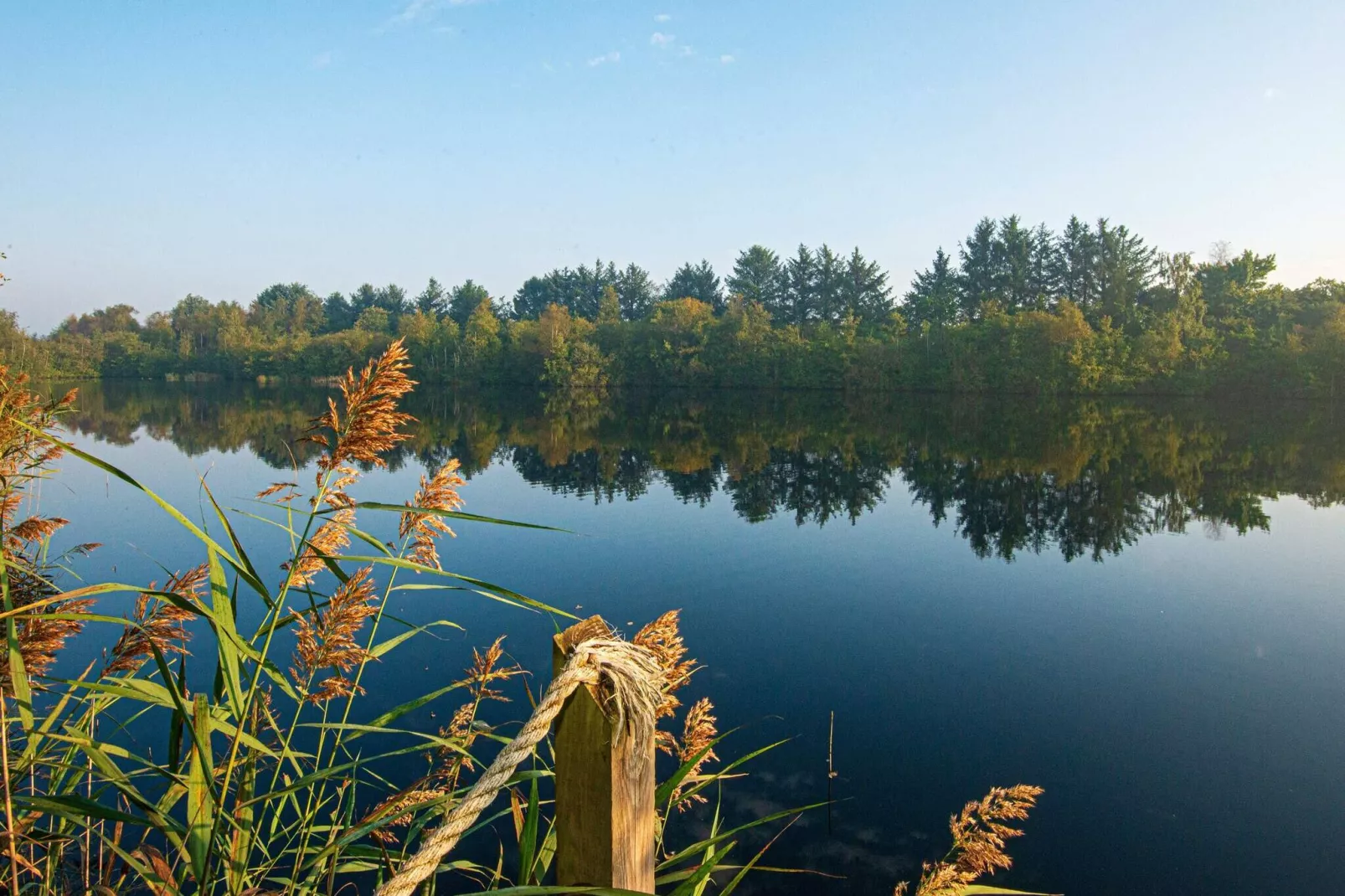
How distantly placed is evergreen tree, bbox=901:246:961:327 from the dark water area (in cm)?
3024

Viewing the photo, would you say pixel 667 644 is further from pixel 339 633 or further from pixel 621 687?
pixel 621 687

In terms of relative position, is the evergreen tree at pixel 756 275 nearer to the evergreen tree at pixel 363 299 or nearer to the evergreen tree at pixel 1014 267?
the evergreen tree at pixel 1014 267

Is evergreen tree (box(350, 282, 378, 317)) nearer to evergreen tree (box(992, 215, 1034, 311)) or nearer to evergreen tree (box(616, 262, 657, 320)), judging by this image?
evergreen tree (box(616, 262, 657, 320))

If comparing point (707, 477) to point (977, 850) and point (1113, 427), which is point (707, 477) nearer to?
point (977, 850)

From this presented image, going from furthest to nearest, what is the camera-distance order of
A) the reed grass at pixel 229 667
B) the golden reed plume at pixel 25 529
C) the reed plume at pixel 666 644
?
the reed plume at pixel 666 644
the golden reed plume at pixel 25 529
the reed grass at pixel 229 667

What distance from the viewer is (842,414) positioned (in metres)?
32.9

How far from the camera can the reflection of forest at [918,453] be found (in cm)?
1341

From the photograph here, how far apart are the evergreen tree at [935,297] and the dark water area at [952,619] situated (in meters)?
30.2

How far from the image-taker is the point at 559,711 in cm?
115

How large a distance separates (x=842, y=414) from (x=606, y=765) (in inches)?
1286

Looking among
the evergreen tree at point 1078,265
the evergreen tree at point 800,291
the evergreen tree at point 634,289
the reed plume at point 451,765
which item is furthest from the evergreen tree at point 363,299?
the reed plume at point 451,765

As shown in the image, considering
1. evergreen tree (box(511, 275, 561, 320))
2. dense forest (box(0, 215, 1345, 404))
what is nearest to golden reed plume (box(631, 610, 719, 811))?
dense forest (box(0, 215, 1345, 404))

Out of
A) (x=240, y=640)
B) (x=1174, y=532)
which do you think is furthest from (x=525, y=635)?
(x=1174, y=532)

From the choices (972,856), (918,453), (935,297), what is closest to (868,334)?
(935,297)
